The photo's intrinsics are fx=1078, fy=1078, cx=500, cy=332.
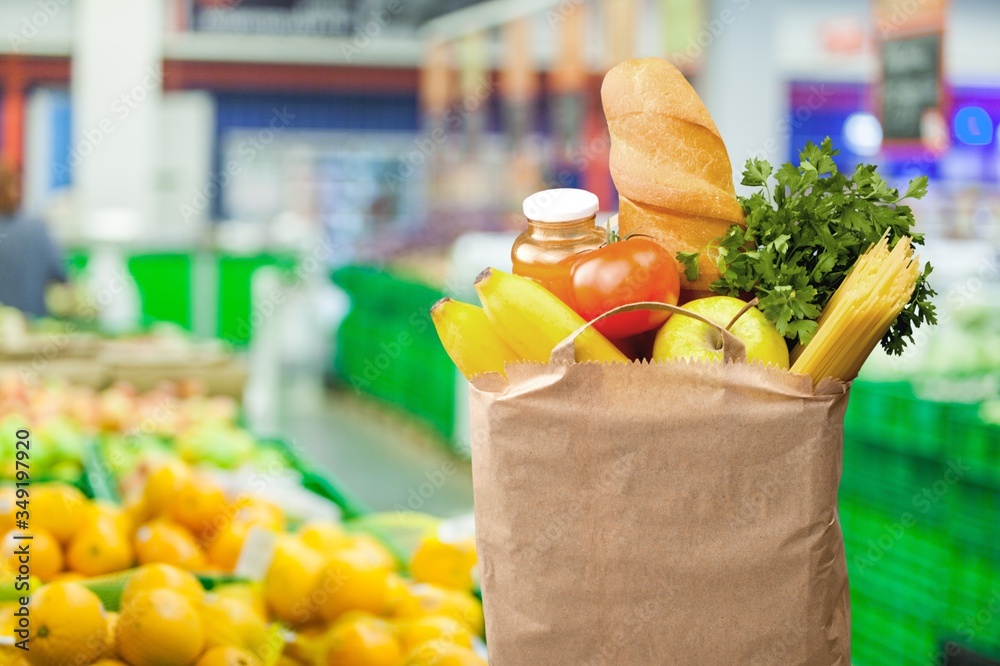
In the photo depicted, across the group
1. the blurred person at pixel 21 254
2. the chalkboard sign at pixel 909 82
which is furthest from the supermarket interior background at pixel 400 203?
the blurred person at pixel 21 254

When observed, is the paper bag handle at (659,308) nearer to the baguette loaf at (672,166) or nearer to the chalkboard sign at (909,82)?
the baguette loaf at (672,166)

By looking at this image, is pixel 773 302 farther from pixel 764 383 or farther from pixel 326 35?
pixel 326 35

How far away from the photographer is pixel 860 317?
96 centimetres

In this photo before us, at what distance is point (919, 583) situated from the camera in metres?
3.22

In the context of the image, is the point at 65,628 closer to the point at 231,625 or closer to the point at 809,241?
the point at 231,625

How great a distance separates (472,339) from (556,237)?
0.44ft

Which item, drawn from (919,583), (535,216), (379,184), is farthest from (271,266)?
(535,216)

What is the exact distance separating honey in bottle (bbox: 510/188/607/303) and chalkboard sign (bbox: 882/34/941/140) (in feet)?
14.7

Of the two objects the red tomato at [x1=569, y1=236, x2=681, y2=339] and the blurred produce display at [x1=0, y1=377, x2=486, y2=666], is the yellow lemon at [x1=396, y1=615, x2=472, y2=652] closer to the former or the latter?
the blurred produce display at [x1=0, y1=377, x2=486, y2=666]

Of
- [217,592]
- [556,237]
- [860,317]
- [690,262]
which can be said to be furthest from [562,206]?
[217,592]

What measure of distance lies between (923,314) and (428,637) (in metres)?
0.87

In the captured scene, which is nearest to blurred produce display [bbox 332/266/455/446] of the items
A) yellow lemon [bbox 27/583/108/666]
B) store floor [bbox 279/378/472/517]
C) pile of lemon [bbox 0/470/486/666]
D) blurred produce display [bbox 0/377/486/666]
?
store floor [bbox 279/378/472/517]

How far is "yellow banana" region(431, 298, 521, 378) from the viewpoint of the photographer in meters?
1.05

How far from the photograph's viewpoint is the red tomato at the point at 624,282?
3.25 feet
